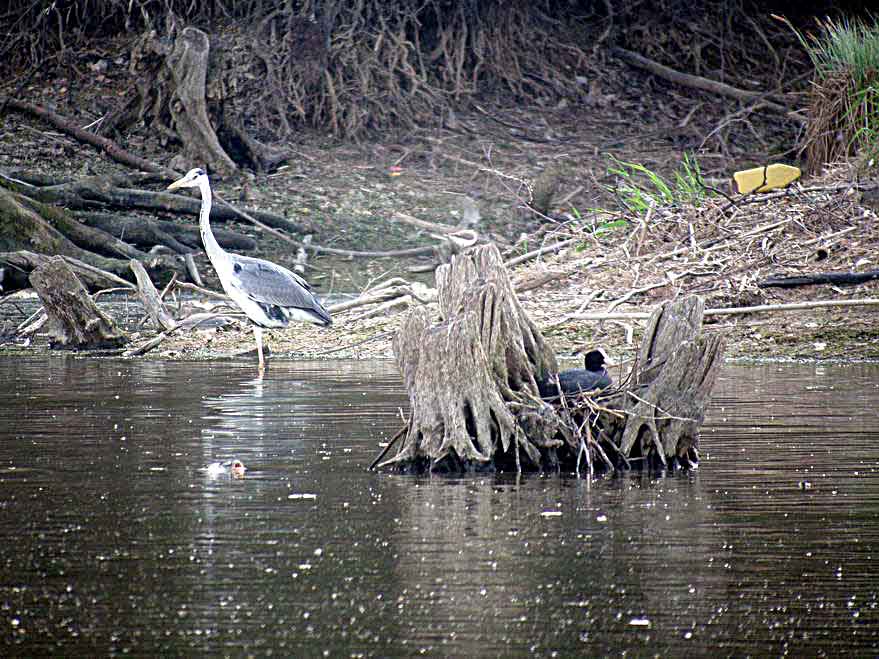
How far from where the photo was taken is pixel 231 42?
987 inches

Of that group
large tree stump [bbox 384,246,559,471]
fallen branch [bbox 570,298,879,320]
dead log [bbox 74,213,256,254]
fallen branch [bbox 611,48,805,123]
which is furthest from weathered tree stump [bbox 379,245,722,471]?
fallen branch [bbox 611,48,805,123]

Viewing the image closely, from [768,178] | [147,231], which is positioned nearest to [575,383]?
[768,178]

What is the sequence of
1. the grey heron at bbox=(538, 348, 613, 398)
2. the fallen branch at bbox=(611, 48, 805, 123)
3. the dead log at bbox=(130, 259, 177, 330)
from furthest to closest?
the fallen branch at bbox=(611, 48, 805, 123)
the dead log at bbox=(130, 259, 177, 330)
the grey heron at bbox=(538, 348, 613, 398)

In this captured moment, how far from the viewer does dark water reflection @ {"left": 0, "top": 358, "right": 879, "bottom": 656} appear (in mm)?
4434

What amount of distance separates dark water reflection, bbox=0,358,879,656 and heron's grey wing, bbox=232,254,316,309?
509 cm

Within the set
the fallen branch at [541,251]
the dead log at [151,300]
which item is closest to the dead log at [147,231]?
the dead log at [151,300]

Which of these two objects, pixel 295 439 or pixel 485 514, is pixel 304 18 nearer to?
pixel 295 439

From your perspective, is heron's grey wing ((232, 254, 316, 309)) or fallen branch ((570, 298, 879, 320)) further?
heron's grey wing ((232, 254, 316, 309))

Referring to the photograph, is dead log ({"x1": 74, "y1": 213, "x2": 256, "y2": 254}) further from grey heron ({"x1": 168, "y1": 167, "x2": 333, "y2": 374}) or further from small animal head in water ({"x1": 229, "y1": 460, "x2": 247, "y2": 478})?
small animal head in water ({"x1": 229, "y1": 460, "x2": 247, "y2": 478})

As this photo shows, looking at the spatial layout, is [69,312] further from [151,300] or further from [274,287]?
[274,287]

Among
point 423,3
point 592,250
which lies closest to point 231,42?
point 423,3

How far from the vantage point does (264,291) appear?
46.8 feet

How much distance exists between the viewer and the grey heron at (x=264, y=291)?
46.9ft

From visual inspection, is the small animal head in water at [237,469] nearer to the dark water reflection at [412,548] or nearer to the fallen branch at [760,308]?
the dark water reflection at [412,548]
